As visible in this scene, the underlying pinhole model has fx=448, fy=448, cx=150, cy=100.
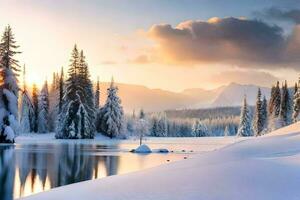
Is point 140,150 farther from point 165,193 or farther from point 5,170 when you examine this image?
point 165,193

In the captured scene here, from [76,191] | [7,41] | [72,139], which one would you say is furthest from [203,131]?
[76,191]

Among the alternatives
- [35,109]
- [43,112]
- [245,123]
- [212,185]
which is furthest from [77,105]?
[212,185]

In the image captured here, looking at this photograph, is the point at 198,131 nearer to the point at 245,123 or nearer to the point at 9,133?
the point at 245,123

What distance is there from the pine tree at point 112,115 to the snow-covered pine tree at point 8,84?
26.8 metres

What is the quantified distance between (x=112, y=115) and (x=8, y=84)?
1166 inches

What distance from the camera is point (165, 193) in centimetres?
860

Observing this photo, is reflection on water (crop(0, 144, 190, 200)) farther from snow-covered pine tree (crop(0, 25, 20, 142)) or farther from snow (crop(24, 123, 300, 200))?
snow-covered pine tree (crop(0, 25, 20, 142))

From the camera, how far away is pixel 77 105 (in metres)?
74.4

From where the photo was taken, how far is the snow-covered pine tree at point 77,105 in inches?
2837

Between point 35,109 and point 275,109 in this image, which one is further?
point 275,109

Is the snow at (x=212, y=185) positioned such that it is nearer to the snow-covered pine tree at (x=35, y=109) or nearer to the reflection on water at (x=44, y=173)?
the reflection on water at (x=44, y=173)

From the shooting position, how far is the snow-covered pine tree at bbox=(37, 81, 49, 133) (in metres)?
85.6

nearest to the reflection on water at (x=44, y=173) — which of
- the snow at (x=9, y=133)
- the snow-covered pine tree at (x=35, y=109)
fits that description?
the snow at (x=9, y=133)

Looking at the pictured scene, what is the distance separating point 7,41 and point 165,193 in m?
51.6
